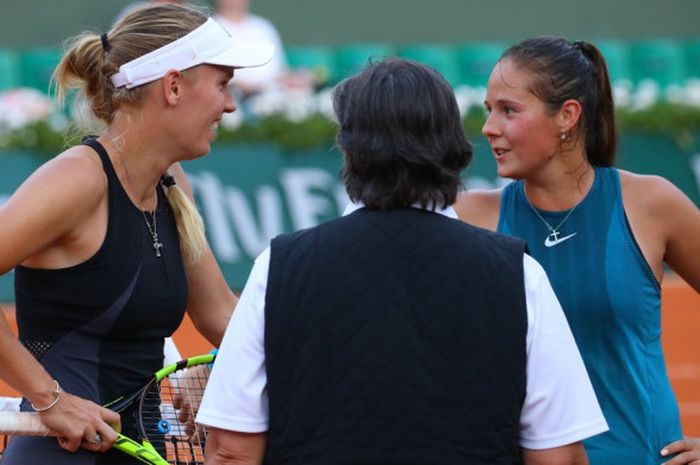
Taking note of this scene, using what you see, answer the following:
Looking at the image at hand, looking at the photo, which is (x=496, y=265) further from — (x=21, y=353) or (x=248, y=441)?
(x=21, y=353)

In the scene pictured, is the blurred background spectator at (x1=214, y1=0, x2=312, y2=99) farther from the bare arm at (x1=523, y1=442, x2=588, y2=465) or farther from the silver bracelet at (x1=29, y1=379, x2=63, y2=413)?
the bare arm at (x1=523, y1=442, x2=588, y2=465)

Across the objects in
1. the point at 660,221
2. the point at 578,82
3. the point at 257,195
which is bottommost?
the point at 257,195

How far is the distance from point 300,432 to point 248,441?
11 cm

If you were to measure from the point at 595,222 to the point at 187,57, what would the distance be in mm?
1076

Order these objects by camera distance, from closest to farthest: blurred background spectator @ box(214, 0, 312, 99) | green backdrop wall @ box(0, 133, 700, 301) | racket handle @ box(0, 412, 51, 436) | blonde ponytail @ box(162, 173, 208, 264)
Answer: racket handle @ box(0, 412, 51, 436) → blonde ponytail @ box(162, 173, 208, 264) → green backdrop wall @ box(0, 133, 700, 301) → blurred background spectator @ box(214, 0, 312, 99)

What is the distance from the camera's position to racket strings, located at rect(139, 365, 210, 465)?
9.32ft

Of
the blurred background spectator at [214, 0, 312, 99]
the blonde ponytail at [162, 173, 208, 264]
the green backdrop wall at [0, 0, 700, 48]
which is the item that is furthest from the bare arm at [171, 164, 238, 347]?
the green backdrop wall at [0, 0, 700, 48]

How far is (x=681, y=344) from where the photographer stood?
8.30 m

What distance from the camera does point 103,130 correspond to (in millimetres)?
3057

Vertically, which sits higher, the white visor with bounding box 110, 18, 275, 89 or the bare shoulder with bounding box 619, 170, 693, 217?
the white visor with bounding box 110, 18, 275, 89

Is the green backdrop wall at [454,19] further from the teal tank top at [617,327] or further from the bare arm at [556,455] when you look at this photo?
the bare arm at [556,455]

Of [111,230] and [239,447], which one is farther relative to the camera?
[111,230]

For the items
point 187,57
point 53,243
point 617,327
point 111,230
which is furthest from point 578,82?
point 53,243

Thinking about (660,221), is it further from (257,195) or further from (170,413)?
(257,195)
